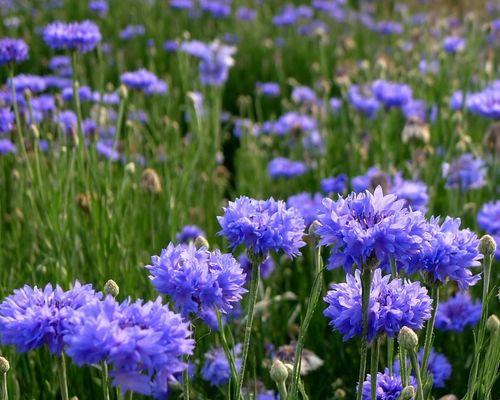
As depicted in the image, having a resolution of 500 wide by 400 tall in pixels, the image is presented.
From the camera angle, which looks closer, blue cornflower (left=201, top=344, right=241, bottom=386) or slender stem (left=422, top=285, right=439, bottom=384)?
slender stem (left=422, top=285, right=439, bottom=384)

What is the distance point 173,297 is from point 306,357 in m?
0.85

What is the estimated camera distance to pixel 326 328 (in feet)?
7.56

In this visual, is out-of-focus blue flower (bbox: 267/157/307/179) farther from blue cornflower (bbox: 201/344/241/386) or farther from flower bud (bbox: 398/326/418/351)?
flower bud (bbox: 398/326/418/351)

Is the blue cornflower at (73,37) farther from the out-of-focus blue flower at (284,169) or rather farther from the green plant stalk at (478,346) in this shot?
the green plant stalk at (478,346)

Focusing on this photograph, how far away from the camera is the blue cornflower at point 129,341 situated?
94 centimetres

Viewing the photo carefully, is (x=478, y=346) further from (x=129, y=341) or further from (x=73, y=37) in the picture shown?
(x=73, y=37)

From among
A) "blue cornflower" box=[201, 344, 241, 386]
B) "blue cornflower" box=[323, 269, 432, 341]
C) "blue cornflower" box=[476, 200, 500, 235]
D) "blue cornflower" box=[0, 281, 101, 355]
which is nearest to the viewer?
"blue cornflower" box=[0, 281, 101, 355]

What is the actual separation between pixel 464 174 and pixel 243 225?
1555 millimetres

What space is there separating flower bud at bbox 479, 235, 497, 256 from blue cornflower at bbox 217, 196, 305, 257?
312mm

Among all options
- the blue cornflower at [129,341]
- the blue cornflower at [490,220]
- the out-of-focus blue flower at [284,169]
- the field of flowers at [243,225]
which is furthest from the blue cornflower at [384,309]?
the out-of-focus blue flower at [284,169]

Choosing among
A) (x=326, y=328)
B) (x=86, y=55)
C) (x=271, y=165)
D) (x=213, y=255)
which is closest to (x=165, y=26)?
(x=86, y=55)

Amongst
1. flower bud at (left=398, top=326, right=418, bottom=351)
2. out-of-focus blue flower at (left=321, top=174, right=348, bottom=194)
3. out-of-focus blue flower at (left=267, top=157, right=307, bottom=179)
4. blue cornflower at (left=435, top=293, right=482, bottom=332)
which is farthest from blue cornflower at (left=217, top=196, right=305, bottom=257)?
out-of-focus blue flower at (left=267, top=157, right=307, bottom=179)

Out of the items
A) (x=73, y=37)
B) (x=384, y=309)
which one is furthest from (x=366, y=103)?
(x=384, y=309)

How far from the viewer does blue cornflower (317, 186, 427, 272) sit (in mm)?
1136
